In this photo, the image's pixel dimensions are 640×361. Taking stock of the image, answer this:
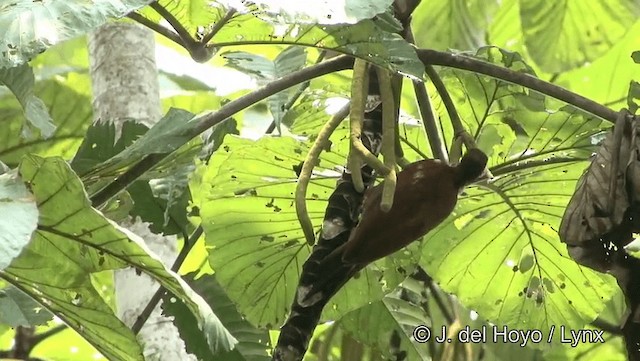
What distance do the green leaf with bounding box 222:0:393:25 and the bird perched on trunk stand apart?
0.13m

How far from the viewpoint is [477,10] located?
1102mm

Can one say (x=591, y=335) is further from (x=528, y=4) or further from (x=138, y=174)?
(x=138, y=174)

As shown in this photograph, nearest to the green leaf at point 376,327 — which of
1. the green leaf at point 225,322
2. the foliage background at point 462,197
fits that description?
the foliage background at point 462,197

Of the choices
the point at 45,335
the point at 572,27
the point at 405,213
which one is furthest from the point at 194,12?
the point at 45,335

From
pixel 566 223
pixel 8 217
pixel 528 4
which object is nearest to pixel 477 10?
pixel 528 4

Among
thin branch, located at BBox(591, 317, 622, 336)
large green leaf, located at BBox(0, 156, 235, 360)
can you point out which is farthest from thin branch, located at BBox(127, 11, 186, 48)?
thin branch, located at BBox(591, 317, 622, 336)

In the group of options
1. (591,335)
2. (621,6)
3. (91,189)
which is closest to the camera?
(91,189)

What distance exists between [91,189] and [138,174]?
0.07 m

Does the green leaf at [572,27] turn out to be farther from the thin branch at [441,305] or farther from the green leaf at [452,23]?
the thin branch at [441,305]

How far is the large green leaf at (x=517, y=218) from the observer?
0.78 metres

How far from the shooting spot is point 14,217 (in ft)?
1.42

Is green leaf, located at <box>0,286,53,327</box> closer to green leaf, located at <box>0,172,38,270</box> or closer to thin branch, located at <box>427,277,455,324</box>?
green leaf, located at <box>0,172,38,270</box>

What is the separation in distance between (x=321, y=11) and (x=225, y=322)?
502mm

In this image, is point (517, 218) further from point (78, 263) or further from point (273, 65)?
point (78, 263)
